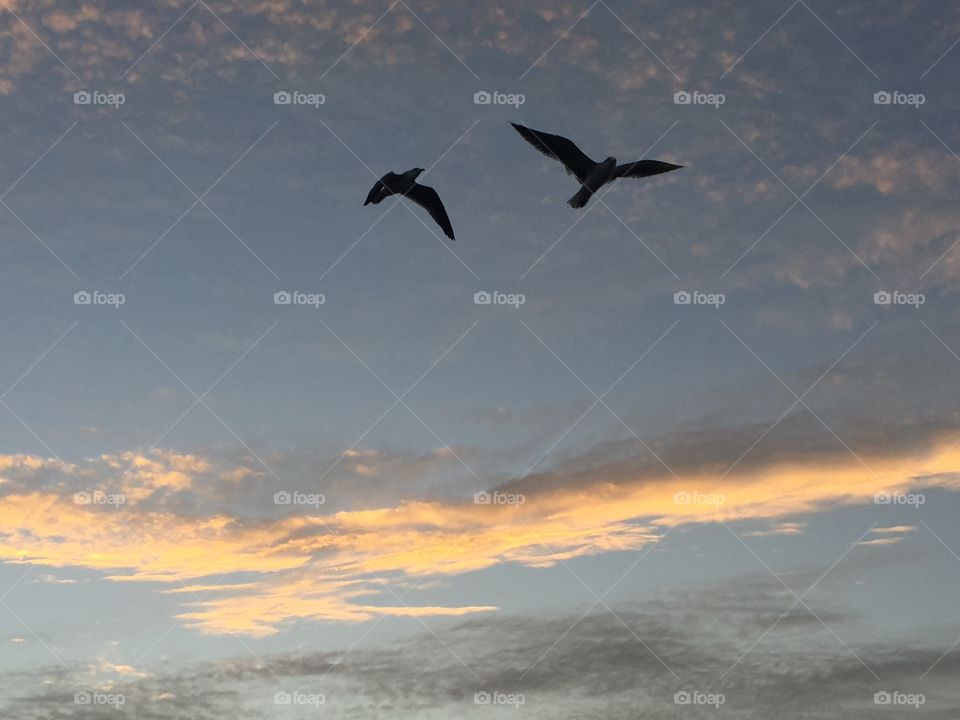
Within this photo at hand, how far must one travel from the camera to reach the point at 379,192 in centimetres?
3197

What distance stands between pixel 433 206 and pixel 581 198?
5.74 meters

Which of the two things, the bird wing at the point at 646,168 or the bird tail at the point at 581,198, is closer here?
the bird tail at the point at 581,198

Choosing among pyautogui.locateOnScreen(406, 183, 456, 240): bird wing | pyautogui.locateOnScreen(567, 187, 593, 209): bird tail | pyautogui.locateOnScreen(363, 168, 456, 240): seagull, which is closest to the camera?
pyautogui.locateOnScreen(567, 187, 593, 209): bird tail

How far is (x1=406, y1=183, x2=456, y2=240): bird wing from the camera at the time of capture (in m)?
33.6

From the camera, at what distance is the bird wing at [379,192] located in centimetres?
3155

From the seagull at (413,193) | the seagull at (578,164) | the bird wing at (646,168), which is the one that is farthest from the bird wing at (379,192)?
the bird wing at (646,168)

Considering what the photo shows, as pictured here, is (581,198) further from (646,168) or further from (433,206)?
(433,206)

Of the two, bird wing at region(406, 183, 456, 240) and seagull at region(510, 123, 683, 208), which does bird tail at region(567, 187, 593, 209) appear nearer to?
seagull at region(510, 123, 683, 208)

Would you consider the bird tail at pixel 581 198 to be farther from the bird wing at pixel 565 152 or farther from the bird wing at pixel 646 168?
the bird wing at pixel 646 168

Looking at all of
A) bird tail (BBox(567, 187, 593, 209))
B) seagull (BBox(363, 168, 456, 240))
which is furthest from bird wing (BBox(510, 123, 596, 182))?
seagull (BBox(363, 168, 456, 240))

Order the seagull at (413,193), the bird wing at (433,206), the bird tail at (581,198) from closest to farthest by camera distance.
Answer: the bird tail at (581,198)
the seagull at (413,193)
the bird wing at (433,206)

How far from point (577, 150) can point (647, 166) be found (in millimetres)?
3341

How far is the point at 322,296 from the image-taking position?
36.8 metres

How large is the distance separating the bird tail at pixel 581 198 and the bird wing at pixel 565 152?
A: 514mm
